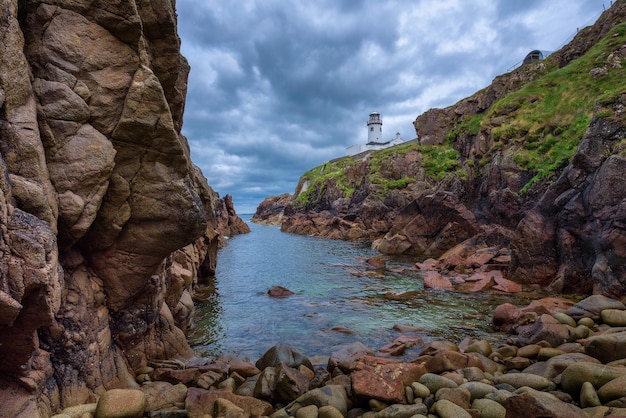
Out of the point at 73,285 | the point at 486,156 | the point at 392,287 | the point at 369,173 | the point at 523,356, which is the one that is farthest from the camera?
the point at 369,173

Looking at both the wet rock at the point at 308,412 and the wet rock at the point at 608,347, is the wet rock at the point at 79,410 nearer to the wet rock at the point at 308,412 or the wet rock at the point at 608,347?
the wet rock at the point at 308,412

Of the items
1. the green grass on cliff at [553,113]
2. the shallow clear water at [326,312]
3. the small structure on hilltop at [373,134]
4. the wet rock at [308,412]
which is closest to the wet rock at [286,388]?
the wet rock at [308,412]

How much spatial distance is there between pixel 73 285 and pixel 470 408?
9.72 m

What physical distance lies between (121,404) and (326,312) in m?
14.0

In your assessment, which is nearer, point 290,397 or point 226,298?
point 290,397

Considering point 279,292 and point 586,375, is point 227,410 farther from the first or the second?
point 279,292

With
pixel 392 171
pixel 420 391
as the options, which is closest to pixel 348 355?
pixel 420 391

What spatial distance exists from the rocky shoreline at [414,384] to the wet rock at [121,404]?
2 centimetres

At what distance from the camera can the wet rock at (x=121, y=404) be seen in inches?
322

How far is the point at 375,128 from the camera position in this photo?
528 ft

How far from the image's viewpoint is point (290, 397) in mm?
10188

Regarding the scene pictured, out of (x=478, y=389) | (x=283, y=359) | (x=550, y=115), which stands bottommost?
(x=283, y=359)

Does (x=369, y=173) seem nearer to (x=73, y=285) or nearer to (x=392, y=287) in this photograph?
(x=392, y=287)

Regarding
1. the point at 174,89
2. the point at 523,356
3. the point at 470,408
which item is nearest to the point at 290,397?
the point at 470,408
